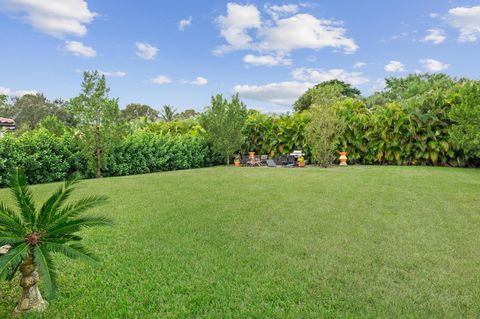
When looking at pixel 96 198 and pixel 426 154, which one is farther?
pixel 426 154

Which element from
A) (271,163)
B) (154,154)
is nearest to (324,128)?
(271,163)

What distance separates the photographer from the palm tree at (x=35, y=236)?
201 centimetres

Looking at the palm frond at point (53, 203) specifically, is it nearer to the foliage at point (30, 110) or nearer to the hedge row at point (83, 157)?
the hedge row at point (83, 157)

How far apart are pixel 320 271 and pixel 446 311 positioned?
1.07 m

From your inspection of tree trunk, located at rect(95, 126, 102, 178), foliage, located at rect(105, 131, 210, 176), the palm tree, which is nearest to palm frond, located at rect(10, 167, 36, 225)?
the palm tree

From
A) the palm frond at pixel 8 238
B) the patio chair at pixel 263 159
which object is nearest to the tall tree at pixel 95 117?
the patio chair at pixel 263 159

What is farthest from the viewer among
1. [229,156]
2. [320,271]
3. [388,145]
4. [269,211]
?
[229,156]

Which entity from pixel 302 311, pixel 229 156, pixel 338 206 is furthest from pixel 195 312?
pixel 229 156

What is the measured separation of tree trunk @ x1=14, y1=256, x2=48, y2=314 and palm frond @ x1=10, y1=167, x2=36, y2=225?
30cm

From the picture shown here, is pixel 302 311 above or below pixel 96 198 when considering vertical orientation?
below

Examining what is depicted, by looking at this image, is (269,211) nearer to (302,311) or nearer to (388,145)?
(302,311)

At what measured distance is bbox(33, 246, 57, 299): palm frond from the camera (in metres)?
1.96

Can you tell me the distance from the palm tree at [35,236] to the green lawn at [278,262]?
11.4 inches

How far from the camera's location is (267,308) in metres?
2.42
